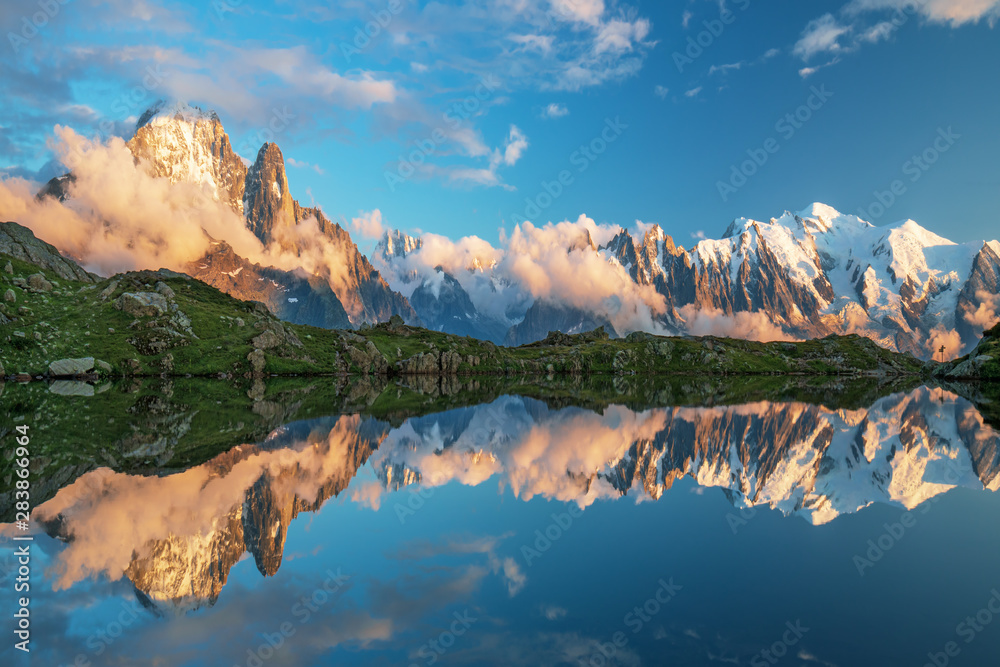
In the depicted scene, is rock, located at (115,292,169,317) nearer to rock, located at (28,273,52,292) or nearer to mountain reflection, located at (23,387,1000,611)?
rock, located at (28,273,52,292)

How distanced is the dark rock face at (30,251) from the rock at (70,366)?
194ft

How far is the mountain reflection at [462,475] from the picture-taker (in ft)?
57.3

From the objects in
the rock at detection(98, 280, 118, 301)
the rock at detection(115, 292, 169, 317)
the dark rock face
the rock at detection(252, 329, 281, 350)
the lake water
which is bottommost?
the lake water

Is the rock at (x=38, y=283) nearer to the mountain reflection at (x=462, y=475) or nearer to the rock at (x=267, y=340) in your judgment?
the rock at (x=267, y=340)

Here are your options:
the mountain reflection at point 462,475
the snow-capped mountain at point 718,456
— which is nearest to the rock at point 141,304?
the mountain reflection at point 462,475

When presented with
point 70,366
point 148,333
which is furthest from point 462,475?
point 148,333

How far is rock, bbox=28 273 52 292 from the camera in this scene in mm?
128375

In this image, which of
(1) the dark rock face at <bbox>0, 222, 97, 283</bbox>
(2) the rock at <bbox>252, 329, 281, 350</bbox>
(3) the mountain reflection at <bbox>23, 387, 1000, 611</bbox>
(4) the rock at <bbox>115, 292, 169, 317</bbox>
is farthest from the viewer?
(2) the rock at <bbox>252, 329, 281, 350</bbox>

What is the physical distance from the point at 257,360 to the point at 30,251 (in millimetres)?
72706

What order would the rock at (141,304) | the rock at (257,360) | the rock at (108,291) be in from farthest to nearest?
the rock at (257,360), the rock at (108,291), the rock at (141,304)

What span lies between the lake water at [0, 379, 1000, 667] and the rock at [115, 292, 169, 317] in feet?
367

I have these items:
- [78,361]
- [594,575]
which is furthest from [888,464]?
[78,361]

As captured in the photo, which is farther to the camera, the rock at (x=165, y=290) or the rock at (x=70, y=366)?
the rock at (x=165, y=290)

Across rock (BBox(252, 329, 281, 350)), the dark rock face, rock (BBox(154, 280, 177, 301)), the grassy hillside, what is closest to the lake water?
the grassy hillside
